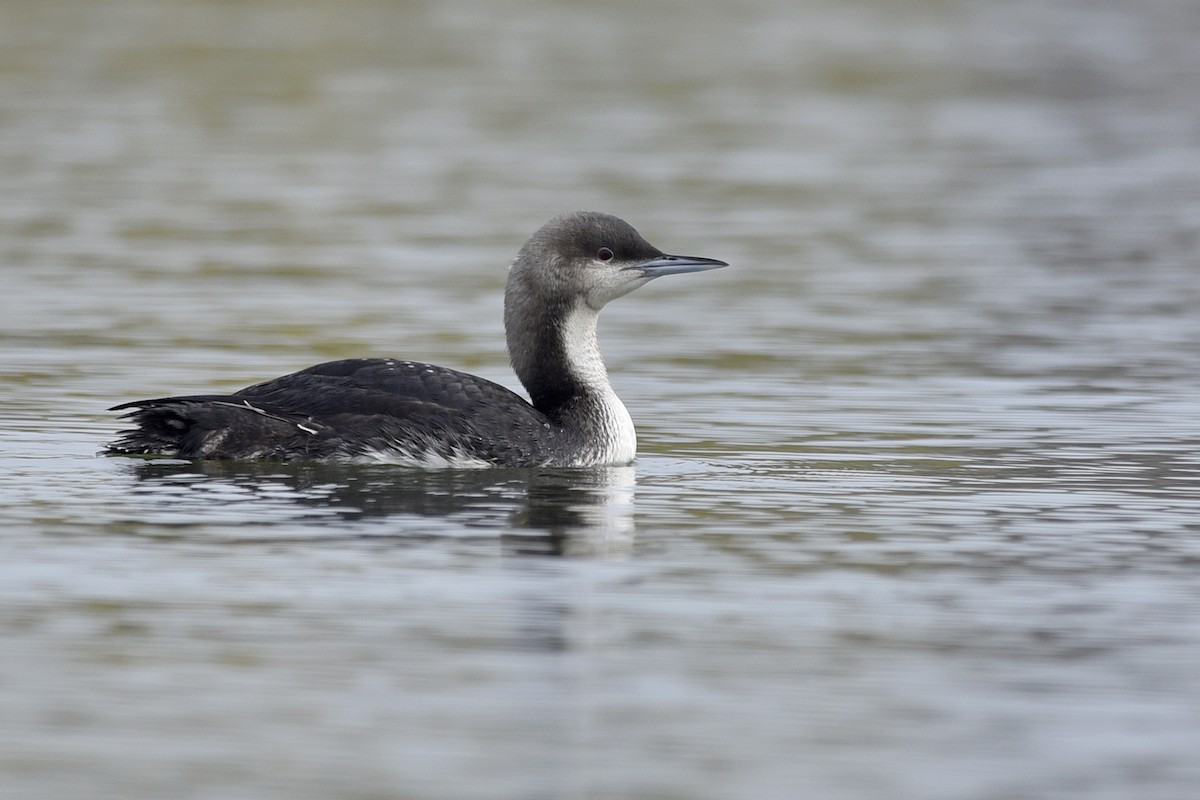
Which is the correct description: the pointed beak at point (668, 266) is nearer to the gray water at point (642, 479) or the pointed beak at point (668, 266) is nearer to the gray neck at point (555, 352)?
the gray neck at point (555, 352)

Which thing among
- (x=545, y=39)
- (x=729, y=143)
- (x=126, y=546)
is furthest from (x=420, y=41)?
(x=126, y=546)

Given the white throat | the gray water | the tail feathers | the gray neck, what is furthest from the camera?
the gray neck

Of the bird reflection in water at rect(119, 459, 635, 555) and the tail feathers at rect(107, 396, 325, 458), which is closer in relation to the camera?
the bird reflection in water at rect(119, 459, 635, 555)

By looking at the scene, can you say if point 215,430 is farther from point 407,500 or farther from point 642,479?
point 642,479

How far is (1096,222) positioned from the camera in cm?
1827

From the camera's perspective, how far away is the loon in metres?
8.84

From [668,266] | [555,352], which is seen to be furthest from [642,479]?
[668,266]

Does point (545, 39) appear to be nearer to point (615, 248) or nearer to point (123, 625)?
point (615, 248)

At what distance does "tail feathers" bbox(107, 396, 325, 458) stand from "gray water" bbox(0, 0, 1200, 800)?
10cm

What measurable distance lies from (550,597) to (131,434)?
2.61m

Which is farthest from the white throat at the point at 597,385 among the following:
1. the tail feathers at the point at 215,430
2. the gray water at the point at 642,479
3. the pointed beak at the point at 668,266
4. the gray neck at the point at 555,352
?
the tail feathers at the point at 215,430

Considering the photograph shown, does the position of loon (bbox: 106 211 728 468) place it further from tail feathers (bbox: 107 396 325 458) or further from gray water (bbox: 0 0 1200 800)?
gray water (bbox: 0 0 1200 800)

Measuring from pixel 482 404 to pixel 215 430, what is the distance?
100 centimetres

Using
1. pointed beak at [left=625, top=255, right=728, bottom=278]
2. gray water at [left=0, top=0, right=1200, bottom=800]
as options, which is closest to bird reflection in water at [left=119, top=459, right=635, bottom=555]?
gray water at [left=0, top=0, right=1200, bottom=800]
